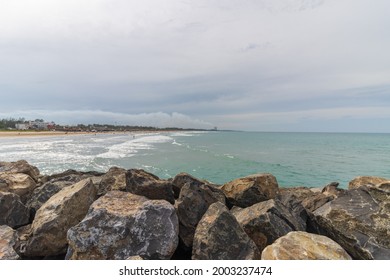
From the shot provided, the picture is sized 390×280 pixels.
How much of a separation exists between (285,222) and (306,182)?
61.3 feet

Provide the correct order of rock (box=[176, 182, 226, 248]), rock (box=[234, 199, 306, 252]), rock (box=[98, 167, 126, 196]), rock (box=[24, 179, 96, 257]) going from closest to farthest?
rock (box=[234, 199, 306, 252]), rock (box=[24, 179, 96, 257]), rock (box=[176, 182, 226, 248]), rock (box=[98, 167, 126, 196])

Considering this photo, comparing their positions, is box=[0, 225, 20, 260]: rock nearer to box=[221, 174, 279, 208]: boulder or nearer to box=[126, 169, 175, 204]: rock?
box=[126, 169, 175, 204]: rock

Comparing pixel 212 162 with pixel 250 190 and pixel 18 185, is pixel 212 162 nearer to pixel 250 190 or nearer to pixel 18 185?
pixel 18 185

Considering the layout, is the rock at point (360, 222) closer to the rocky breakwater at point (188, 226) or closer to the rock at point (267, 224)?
the rocky breakwater at point (188, 226)

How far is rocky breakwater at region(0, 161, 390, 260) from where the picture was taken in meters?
3.94

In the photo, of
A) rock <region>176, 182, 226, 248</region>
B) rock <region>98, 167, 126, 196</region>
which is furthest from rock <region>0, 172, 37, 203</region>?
rock <region>176, 182, 226, 248</region>

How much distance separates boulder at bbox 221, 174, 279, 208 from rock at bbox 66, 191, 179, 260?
2114 millimetres

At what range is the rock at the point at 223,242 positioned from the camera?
3936 millimetres

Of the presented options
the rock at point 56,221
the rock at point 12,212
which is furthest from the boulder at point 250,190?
the rock at point 12,212

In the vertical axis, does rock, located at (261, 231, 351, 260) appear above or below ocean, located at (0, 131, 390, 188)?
above

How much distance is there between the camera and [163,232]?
13.6 feet

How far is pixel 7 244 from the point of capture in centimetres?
433

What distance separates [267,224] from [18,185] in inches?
272

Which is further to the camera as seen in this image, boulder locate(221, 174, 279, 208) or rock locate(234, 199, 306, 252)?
boulder locate(221, 174, 279, 208)
